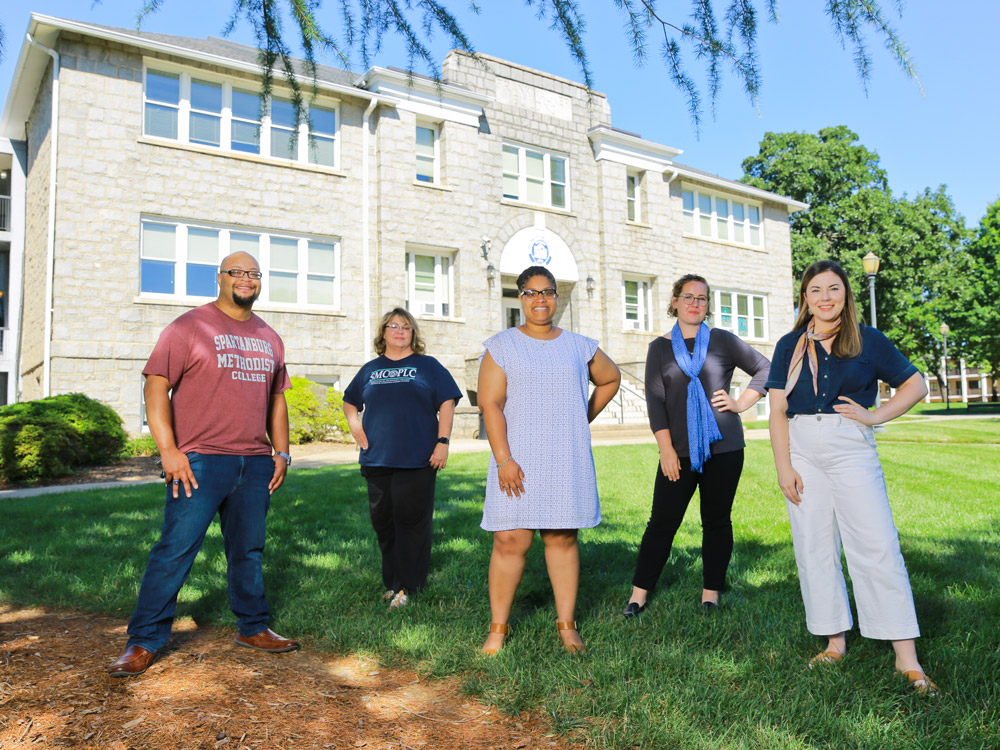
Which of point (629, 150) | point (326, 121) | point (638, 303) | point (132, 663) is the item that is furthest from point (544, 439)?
point (629, 150)

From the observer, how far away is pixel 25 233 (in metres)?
19.3

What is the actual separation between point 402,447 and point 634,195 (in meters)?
20.2

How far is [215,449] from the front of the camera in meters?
3.72

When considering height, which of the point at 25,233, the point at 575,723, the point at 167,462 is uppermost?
the point at 25,233

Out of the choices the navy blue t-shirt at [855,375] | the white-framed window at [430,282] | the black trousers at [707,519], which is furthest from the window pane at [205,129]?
the navy blue t-shirt at [855,375]

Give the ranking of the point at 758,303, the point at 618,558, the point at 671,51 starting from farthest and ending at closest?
1. the point at 758,303
2. the point at 618,558
3. the point at 671,51

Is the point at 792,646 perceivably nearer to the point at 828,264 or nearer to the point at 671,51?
the point at 828,264

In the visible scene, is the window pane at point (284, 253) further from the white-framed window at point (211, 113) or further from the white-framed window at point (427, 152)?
the white-framed window at point (427, 152)

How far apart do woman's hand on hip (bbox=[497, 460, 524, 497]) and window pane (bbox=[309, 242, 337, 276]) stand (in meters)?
14.8

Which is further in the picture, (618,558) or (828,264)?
(618,558)

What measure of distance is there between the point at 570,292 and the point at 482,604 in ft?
58.6

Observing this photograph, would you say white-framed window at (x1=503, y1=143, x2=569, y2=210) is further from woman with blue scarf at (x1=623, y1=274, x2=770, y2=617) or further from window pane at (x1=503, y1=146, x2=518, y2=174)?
woman with blue scarf at (x1=623, y1=274, x2=770, y2=617)

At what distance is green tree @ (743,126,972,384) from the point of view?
33.7 m

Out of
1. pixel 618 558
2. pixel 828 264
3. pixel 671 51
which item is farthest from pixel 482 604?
pixel 671 51
